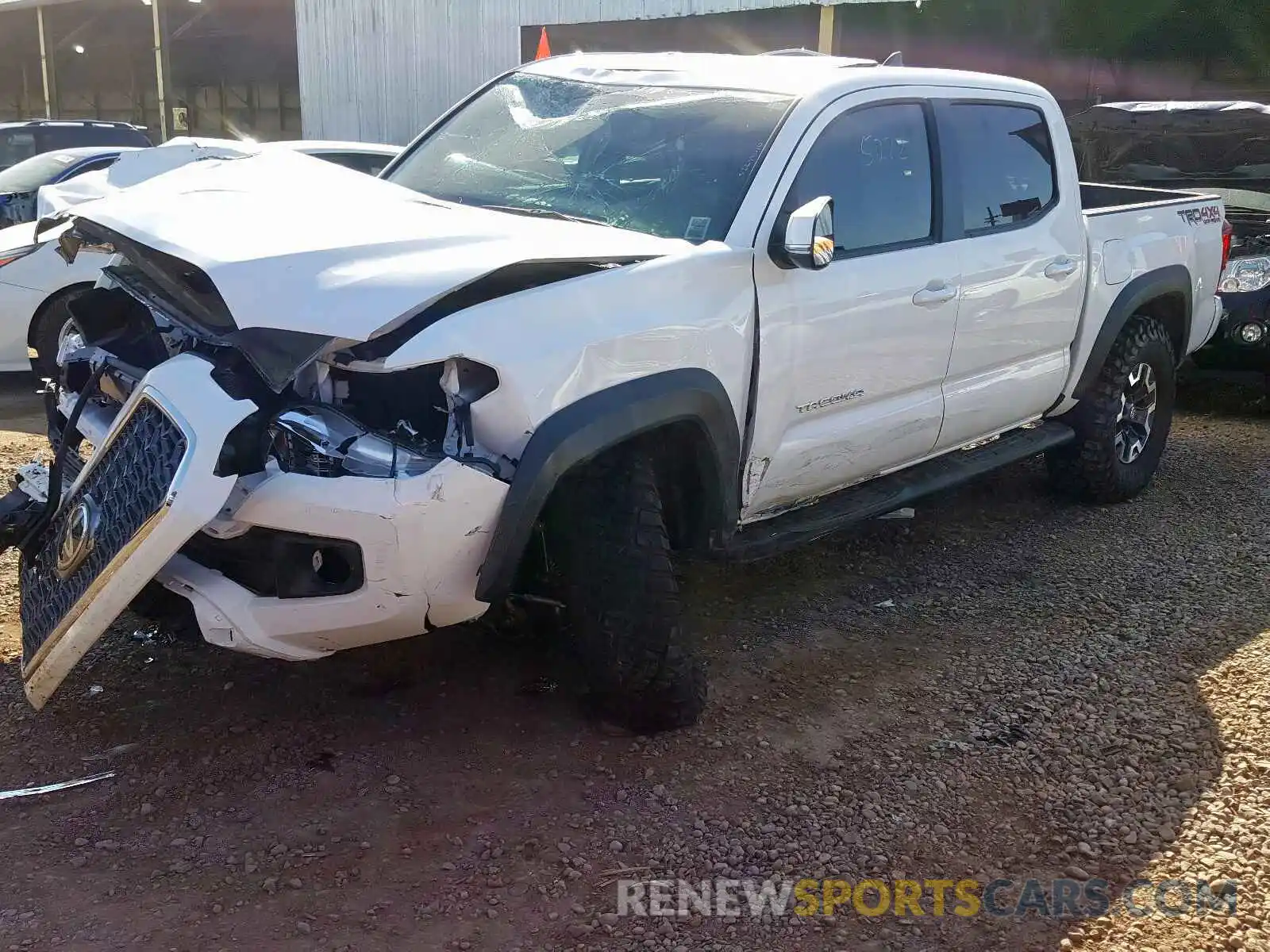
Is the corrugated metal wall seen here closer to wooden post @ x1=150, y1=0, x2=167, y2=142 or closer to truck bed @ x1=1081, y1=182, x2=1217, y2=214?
wooden post @ x1=150, y1=0, x2=167, y2=142

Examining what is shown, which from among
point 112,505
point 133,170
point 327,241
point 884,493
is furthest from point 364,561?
point 133,170

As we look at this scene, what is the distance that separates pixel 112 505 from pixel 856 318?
7.57 ft

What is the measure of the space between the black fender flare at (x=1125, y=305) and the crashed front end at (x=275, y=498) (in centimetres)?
345

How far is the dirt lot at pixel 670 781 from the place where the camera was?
2697 mm

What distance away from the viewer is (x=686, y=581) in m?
4.74

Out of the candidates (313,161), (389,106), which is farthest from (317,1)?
(313,161)

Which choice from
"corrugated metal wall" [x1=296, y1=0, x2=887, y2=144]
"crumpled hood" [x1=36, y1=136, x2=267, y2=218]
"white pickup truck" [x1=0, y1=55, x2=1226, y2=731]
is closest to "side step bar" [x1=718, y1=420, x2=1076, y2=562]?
"white pickup truck" [x1=0, y1=55, x2=1226, y2=731]

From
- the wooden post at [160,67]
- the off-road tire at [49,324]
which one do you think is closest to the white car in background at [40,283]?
the off-road tire at [49,324]

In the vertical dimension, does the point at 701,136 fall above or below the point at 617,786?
above

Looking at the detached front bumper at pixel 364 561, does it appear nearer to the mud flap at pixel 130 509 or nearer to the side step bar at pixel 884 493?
the mud flap at pixel 130 509

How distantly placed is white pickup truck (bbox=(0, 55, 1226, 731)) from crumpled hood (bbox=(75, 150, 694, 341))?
0.5 inches

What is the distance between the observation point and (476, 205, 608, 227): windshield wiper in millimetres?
3707

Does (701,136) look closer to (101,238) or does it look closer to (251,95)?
(101,238)

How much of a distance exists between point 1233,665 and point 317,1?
59.2 ft
